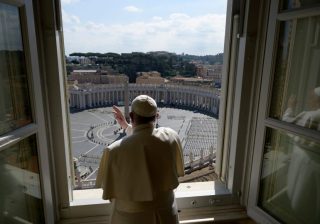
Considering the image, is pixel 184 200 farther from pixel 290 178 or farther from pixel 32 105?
pixel 32 105

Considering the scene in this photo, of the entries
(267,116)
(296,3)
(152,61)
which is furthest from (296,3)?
(152,61)

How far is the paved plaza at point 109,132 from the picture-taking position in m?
1.59

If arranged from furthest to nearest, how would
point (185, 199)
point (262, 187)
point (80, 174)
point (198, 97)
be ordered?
point (198, 97)
point (80, 174)
point (185, 199)
point (262, 187)

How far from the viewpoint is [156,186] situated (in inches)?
38.4

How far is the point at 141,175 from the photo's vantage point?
0.92 metres

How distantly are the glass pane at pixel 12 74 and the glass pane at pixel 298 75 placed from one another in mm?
1071

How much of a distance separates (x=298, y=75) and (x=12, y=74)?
45.0 inches

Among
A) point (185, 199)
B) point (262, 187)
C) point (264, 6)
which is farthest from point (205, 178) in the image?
point (264, 6)

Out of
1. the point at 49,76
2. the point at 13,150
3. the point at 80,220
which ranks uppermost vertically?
the point at 49,76

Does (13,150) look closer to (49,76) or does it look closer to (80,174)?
(49,76)

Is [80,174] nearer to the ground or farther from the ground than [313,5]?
nearer to the ground

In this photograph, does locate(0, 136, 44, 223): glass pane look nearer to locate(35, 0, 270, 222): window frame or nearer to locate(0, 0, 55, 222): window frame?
locate(0, 0, 55, 222): window frame

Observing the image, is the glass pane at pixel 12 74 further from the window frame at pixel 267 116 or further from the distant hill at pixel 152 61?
the window frame at pixel 267 116

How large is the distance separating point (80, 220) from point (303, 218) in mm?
1117
